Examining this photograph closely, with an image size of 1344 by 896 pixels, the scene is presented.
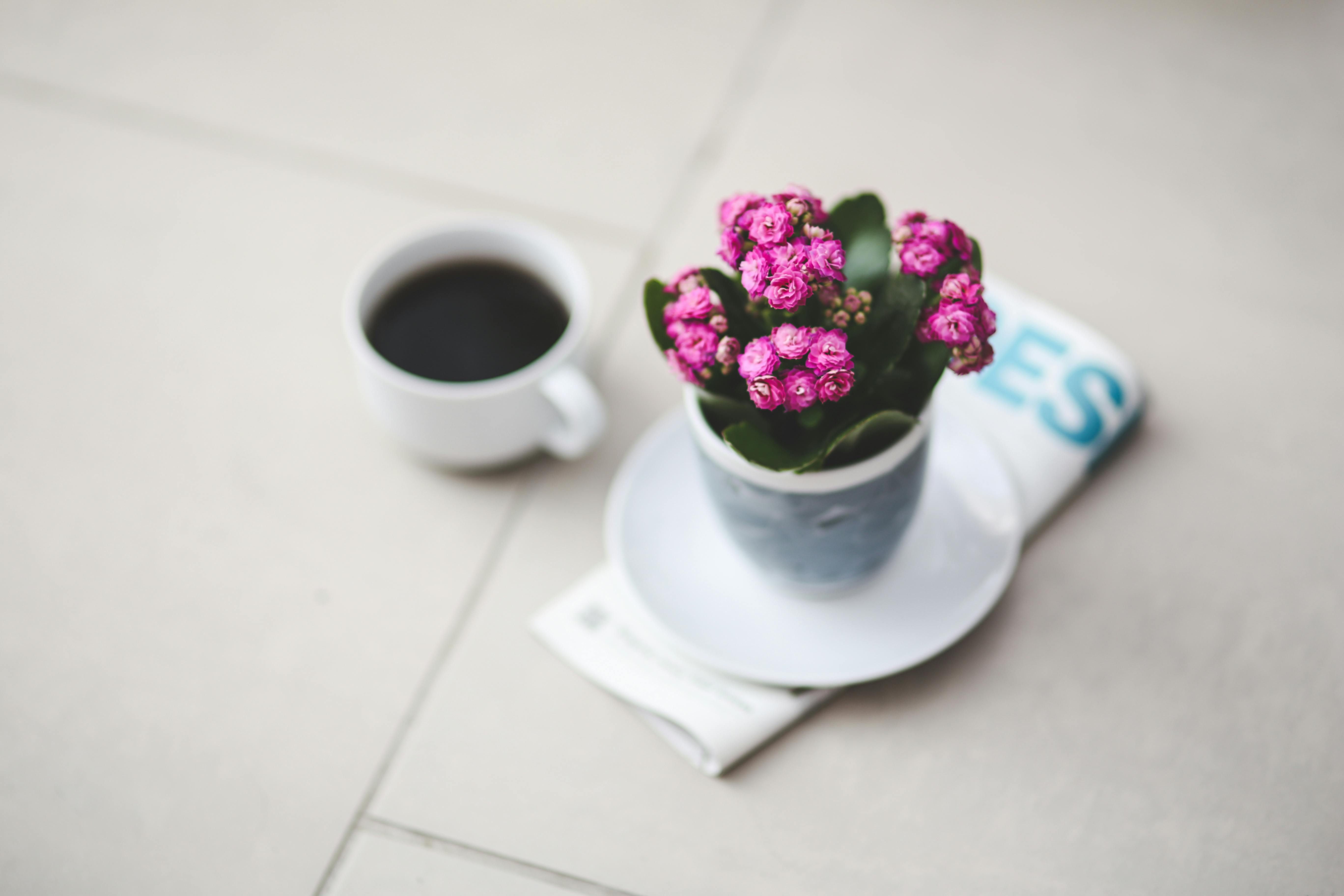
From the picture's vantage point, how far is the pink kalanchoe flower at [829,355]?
43 cm

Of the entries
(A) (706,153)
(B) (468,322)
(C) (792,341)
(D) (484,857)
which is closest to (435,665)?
(D) (484,857)

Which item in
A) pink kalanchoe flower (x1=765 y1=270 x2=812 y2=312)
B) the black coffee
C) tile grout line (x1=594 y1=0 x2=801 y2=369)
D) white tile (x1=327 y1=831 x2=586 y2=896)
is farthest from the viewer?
tile grout line (x1=594 y1=0 x2=801 y2=369)

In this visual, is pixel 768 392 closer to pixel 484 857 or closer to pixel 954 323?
pixel 954 323

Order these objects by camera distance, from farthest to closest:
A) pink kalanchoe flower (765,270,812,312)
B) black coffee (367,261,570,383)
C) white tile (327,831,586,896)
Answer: black coffee (367,261,570,383), white tile (327,831,586,896), pink kalanchoe flower (765,270,812,312)

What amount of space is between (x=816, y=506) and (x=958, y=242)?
0.46 feet

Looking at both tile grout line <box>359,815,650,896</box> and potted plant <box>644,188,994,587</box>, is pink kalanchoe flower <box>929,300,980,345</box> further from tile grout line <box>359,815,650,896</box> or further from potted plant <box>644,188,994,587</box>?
tile grout line <box>359,815,650,896</box>

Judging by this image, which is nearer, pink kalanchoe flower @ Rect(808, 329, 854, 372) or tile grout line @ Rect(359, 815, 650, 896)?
pink kalanchoe flower @ Rect(808, 329, 854, 372)

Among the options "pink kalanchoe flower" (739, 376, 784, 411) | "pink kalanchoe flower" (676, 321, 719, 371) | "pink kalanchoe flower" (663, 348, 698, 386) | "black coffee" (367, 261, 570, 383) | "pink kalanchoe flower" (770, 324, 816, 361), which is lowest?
"black coffee" (367, 261, 570, 383)

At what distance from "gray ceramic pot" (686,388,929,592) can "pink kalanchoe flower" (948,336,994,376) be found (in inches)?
1.6

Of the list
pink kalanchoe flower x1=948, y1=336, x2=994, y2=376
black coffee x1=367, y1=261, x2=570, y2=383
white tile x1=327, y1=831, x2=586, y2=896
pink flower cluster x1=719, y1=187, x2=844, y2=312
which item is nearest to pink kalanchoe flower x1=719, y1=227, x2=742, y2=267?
pink flower cluster x1=719, y1=187, x2=844, y2=312

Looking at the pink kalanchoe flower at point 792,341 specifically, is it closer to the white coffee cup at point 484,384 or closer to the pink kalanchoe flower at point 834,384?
the pink kalanchoe flower at point 834,384

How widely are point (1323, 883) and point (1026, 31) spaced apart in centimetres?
71

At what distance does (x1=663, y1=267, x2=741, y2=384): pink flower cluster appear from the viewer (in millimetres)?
464

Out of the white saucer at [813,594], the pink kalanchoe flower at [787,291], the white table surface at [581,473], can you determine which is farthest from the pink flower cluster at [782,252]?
the white table surface at [581,473]
